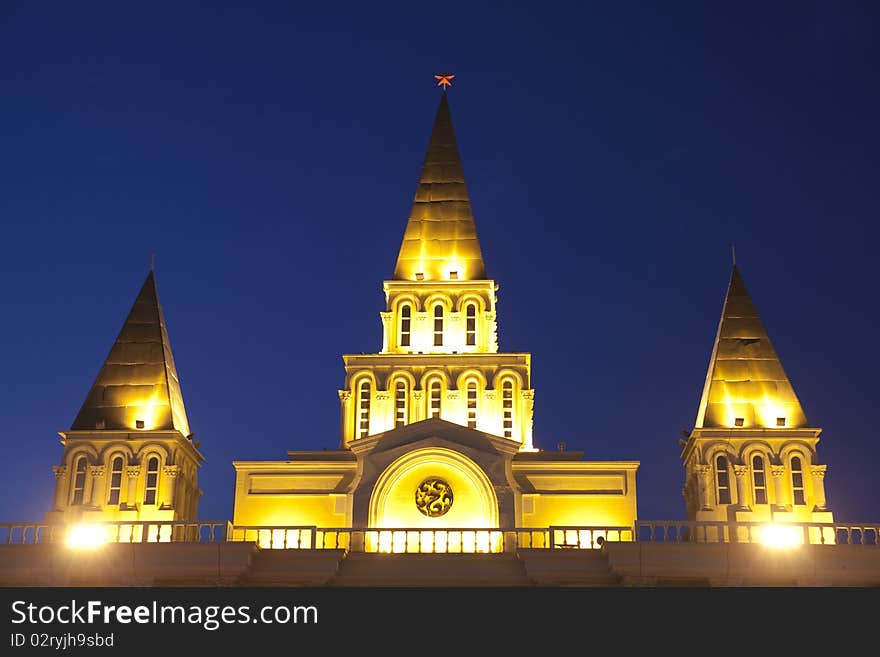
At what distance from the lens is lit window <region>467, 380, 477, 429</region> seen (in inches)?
2045

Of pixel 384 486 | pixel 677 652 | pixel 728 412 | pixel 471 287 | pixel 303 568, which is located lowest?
pixel 677 652

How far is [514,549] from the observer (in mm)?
38938

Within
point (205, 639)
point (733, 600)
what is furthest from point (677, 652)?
point (205, 639)

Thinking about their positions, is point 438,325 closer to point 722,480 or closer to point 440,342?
point 440,342

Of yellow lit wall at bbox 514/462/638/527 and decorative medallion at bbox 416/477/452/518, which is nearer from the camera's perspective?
decorative medallion at bbox 416/477/452/518

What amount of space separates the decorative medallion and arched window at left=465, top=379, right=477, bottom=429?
585 centimetres

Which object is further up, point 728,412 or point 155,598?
point 728,412

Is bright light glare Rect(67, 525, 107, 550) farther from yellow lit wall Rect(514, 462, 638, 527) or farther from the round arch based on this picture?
yellow lit wall Rect(514, 462, 638, 527)

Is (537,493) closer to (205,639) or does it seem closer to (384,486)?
(384,486)

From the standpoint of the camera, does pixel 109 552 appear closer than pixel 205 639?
No

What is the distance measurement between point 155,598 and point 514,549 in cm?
1808

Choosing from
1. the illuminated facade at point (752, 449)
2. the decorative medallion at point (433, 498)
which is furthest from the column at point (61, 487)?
the illuminated facade at point (752, 449)

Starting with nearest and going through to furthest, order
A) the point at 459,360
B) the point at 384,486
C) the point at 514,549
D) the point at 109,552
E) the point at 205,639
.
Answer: the point at 205,639 < the point at 109,552 < the point at 514,549 < the point at 384,486 < the point at 459,360

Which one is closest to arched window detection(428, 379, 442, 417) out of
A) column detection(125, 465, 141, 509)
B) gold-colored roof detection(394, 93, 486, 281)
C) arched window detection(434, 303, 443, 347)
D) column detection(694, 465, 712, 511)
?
arched window detection(434, 303, 443, 347)
